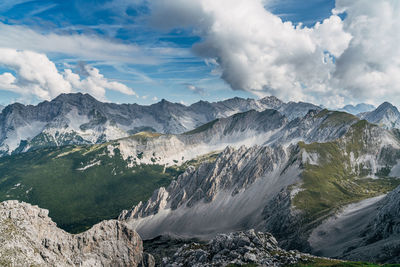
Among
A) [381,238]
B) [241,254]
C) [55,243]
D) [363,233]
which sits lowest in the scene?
[363,233]

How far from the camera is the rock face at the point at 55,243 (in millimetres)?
77938

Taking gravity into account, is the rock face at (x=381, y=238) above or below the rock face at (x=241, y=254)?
below

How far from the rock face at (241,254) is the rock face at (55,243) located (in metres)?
39.1

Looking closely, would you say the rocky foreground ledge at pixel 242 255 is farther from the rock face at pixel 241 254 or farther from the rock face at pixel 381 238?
the rock face at pixel 381 238

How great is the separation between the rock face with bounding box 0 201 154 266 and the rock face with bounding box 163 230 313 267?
39111 mm

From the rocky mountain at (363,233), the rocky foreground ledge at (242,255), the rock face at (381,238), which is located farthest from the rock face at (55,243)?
the rock face at (381,238)

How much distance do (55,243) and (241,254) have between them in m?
69.4

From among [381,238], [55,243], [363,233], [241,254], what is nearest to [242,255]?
[241,254]

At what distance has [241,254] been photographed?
78812mm

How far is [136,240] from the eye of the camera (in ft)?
448

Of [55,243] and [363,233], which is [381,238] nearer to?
[363,233]

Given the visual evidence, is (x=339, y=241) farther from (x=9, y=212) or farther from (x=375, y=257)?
(x=9, y=212)

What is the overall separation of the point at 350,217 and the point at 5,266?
6964 inches

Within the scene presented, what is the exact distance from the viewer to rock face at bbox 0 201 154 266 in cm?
7794
